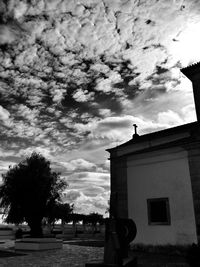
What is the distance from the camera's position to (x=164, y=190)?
606 inches

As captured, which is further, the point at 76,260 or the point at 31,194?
the point at 31,194

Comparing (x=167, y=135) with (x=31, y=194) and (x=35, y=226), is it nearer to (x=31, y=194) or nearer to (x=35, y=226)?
(x=31, y=194)

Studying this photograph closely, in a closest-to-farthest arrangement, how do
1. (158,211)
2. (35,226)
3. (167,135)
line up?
(158,211), (167,135), (35,226)

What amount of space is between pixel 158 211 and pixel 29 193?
11.2 m

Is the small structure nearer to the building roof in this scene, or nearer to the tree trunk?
the building roof

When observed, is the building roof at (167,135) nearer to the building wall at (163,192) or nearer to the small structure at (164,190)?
the small structure at (164,190)

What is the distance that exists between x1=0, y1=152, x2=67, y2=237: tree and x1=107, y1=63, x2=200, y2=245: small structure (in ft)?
25.9

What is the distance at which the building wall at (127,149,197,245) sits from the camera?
46.9 feet

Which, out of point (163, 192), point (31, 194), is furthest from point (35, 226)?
point (163, 192)

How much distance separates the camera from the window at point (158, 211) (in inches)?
591

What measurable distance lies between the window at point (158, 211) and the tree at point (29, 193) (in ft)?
33.5

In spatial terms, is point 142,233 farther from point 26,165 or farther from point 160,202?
point 26,165

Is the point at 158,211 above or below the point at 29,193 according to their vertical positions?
below

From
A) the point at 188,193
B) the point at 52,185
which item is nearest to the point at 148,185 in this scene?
the point at 188,193
